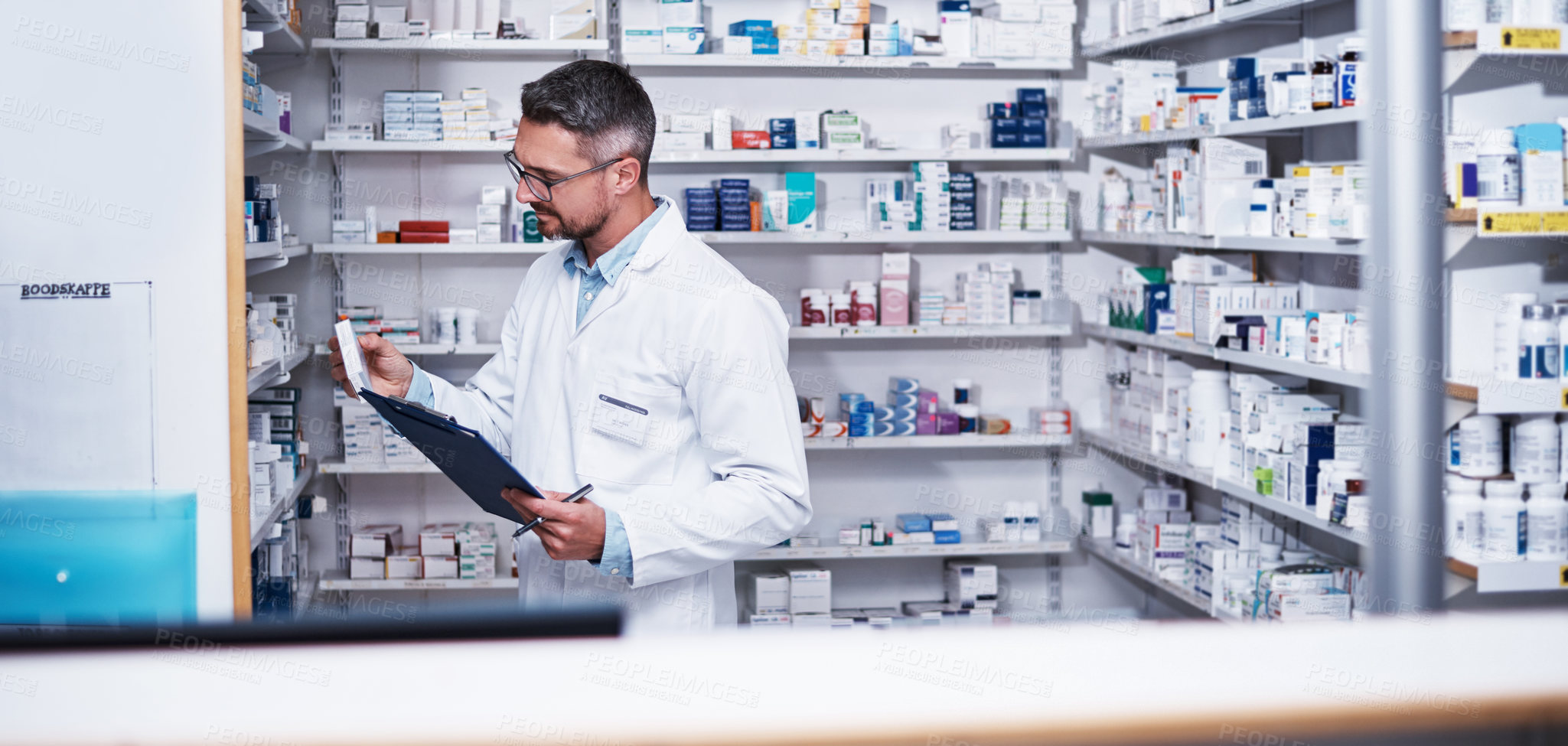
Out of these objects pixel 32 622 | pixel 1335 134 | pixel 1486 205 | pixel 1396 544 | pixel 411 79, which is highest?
pixel 411 79

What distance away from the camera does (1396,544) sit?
1.35 metres

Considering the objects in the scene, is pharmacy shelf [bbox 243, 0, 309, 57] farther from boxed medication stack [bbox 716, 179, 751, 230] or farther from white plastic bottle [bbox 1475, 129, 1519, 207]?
white plastic bottle [bbox 1475, 129, 1519, 207]

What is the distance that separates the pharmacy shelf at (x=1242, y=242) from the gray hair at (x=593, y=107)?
2.06 meters

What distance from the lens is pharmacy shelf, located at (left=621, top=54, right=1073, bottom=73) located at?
4.38m

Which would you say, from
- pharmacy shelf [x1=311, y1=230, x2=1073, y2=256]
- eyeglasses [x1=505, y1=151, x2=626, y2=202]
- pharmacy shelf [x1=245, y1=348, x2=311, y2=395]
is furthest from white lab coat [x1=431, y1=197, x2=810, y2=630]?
pharmacy shelf [x1=311, y1=230, x2=1073, y2=256]

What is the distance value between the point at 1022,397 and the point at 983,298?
1.89 ft

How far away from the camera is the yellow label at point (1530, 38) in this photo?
2.62 metres

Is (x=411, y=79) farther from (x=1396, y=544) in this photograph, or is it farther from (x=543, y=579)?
(x=1396, y=544)

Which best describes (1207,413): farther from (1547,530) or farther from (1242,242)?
(1547,530)

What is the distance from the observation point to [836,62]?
4.46 meters

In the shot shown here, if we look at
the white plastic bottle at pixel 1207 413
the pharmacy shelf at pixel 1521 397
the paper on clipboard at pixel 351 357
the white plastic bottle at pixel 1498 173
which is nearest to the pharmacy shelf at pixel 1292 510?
the white plastic bottle at pixel 1207 413

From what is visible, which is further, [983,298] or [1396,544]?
[983,298]

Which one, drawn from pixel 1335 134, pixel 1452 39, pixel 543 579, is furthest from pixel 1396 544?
pixel 1335 134

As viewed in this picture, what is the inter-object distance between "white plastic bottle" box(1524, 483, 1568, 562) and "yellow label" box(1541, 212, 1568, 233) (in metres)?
0.60
